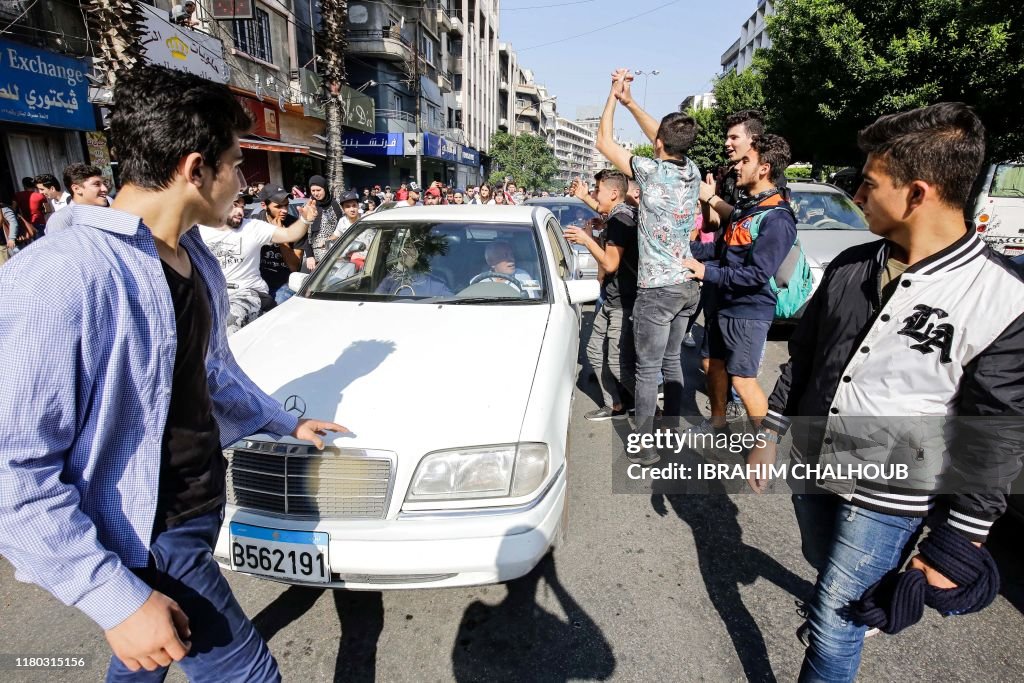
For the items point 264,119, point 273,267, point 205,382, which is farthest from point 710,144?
point 205,382

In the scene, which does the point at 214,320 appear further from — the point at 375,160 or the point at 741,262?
the point at 375,160

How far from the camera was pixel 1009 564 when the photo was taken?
2.63 metres

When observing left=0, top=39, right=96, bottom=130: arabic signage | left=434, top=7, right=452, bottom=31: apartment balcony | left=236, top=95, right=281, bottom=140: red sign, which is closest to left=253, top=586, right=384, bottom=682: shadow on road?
left=0, top=39, right=96, bottom=130: arabic signage

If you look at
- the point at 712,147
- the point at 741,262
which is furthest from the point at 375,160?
the point at 741,262

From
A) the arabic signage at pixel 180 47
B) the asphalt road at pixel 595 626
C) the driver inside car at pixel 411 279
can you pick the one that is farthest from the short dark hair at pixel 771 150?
the arabic signage at pixel 180 47

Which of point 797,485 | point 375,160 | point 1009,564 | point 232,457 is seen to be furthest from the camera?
point 375,160

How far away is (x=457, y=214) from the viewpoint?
3713 mm

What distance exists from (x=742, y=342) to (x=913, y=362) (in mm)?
1967

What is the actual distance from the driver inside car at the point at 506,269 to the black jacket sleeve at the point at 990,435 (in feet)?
7.12

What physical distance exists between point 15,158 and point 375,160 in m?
22.9

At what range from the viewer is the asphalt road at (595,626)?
2.05 metres

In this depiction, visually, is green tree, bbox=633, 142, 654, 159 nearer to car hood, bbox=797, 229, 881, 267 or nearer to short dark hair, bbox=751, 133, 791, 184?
short dark hair, bbox=751, 133, 791, 184

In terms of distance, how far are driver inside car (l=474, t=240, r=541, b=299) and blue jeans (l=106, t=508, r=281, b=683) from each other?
7.09ft

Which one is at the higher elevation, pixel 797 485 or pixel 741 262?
pixel 741 262
